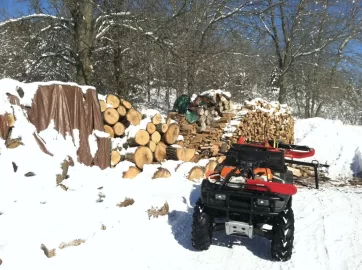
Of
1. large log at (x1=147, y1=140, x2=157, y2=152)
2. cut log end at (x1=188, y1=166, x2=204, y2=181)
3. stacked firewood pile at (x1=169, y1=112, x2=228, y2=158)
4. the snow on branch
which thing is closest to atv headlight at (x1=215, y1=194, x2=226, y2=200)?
cut log end at (x1=188, y1=166, x2=204, y2=181)

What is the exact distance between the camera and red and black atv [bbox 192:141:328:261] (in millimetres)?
4227

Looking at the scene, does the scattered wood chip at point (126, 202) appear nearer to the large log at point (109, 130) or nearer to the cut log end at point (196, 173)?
the large log at point (109, 130)

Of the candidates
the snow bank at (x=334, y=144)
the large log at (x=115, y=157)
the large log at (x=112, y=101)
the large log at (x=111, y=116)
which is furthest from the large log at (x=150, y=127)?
the snow bank at (x=334, y=144)

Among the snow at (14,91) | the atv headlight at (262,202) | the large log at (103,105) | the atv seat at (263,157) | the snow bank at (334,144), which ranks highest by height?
the snow at (14,91)

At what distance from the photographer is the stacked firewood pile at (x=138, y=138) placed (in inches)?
280

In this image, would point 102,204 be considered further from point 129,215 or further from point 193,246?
point 193,246

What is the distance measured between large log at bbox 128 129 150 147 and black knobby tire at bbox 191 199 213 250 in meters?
3.05

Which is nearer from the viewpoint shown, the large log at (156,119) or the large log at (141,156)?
the large log at (141,156)

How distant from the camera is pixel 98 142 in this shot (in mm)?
6512

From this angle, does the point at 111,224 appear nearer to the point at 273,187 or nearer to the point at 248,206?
the point at 248,206

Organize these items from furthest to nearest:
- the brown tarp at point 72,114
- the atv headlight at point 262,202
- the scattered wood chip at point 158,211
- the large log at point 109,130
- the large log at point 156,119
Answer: the large log at point 156,119 < the large log at point 109,130 < the brown tarp at point 72,114 < the scattered wood chip at point 158,211 < the atv headlight at point 262,202

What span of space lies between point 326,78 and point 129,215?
72.1 ft

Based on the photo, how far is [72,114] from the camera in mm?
6219

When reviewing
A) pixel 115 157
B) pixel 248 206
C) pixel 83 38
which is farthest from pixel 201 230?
pixel 83 38
